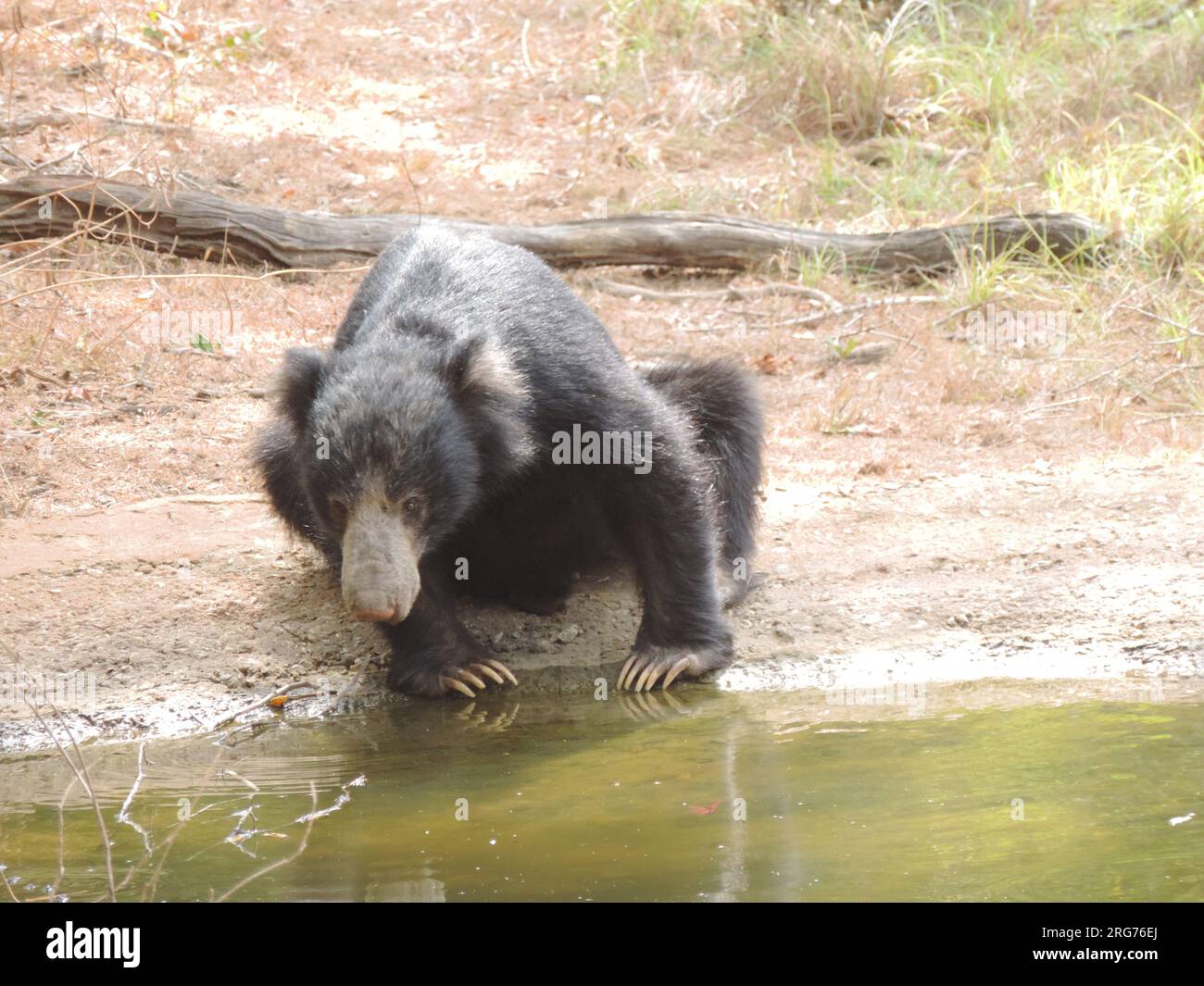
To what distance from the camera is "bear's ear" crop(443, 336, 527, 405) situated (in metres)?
4.32

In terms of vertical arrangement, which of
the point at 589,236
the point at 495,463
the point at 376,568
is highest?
the point at 589,236

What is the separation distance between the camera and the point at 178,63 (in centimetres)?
1229

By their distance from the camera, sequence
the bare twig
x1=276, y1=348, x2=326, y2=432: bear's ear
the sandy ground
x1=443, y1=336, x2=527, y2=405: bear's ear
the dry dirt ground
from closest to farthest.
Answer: the bare twig → x1=443, y1=336, x2=527, y2=405: bear's ear → x1=276, y1=348, x2=326, y2=432: bear's ear → the sandy ground → the dry dirt ground

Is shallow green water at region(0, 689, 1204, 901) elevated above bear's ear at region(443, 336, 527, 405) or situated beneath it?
situated beneath

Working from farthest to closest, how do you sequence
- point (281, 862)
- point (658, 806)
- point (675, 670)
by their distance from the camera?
point (675, 670) < point (658, 806) < point (281, 862)

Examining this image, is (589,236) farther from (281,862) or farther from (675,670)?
(281,862)

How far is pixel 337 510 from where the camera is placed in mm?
4262

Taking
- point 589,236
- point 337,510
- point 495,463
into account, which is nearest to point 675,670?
point 495,463

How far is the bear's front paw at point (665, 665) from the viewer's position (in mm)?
4719

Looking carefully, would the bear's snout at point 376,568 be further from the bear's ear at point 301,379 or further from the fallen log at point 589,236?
the fallen log at point 589,236

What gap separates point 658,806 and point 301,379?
171 cm

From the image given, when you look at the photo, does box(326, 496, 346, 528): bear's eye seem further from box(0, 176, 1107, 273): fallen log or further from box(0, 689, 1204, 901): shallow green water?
box(0, 176, 1107, 273): fallen log

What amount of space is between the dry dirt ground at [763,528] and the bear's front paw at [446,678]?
0.12m

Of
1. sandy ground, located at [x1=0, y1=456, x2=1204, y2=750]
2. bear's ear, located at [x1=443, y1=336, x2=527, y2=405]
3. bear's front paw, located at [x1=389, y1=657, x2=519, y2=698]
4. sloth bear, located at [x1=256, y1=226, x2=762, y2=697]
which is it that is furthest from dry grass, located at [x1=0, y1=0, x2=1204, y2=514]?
bear's ear, located at [x1=443, y1=336, x2=527, y2=405]
